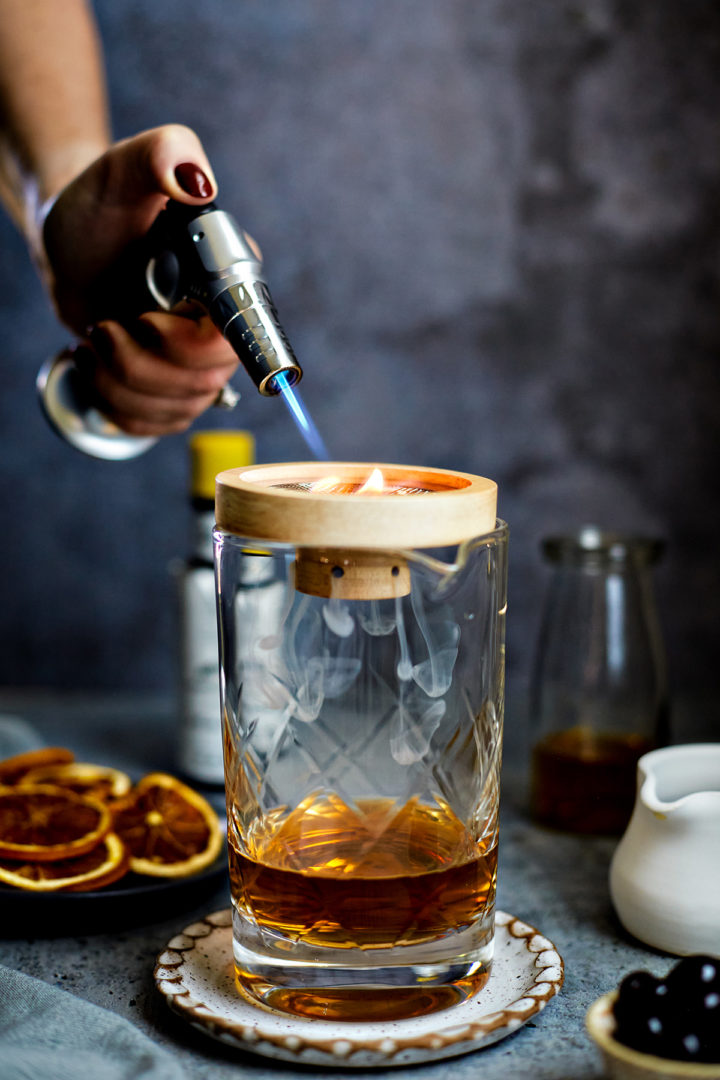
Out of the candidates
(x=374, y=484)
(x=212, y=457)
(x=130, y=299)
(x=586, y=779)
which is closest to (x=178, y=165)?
(x=130, y=299)

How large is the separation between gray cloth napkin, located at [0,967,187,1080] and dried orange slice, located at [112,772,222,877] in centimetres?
15

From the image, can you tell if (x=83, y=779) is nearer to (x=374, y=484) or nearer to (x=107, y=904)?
(x=107, y=904)

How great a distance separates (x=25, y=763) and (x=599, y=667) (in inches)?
18.9

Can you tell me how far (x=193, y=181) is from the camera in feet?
2.14

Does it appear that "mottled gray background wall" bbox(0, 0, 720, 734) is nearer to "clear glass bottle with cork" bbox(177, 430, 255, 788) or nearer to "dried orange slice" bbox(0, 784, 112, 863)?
"clear glass bottle with cork" bbox(177, 430, 255, 788)

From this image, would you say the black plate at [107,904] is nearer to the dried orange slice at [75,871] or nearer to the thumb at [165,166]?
the dried orange slice at [75,871]

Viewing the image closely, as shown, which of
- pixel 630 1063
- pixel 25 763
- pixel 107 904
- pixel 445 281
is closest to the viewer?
pixel 630 1063

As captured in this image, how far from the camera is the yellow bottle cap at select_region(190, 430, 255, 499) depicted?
977mm

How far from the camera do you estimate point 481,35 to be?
1233 mm

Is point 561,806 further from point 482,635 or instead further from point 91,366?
point 91,366

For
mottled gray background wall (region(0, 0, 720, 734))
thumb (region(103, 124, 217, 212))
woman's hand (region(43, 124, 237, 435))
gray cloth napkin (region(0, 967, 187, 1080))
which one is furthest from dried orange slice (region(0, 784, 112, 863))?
mottled gray background wall (region(0, 0, 720, 734))

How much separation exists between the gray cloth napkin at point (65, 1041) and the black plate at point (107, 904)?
81 mm

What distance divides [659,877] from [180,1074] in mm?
303

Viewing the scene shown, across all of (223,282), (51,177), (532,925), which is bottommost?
(532,925)
